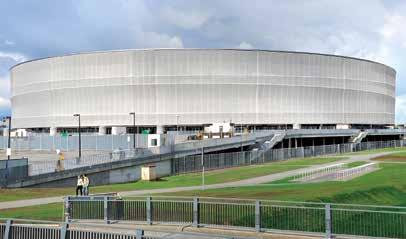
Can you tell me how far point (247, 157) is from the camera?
7538 centimetres

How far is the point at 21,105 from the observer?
15638cm

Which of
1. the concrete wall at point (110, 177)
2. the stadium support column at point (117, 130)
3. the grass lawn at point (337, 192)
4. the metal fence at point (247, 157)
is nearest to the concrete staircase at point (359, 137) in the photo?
the metal fence at point (247, 157)

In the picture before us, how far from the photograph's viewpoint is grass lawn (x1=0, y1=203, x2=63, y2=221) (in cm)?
2420

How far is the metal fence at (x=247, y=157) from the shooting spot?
6438 centimetres

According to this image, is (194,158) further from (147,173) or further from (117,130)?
(117,130)

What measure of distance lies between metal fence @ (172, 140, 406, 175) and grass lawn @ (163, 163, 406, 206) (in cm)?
1045

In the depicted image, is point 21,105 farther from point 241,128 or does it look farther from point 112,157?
point 112,157

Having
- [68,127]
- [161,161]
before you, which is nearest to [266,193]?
[161,161]

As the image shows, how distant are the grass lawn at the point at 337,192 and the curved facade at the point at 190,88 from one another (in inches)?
3509

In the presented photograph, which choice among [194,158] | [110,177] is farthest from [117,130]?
[110,177]

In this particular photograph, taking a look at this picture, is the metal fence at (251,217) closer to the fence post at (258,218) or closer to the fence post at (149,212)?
the fence post at (149,212)

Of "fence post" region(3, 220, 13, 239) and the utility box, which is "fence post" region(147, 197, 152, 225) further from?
the utility box

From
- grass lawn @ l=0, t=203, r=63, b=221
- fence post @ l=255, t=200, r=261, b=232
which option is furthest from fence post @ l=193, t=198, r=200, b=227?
grass lawn @ l=0, t=203, r=63, b=221

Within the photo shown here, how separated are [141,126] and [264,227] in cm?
11587
